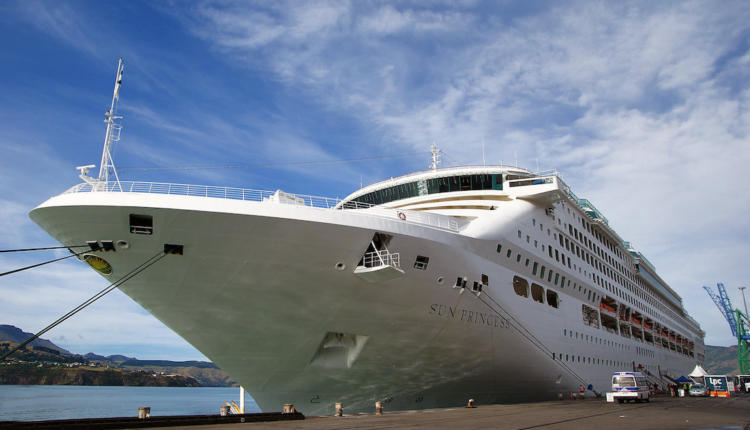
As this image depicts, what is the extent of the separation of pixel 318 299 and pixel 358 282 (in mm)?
1207

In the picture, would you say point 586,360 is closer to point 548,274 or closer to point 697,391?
point 548,274

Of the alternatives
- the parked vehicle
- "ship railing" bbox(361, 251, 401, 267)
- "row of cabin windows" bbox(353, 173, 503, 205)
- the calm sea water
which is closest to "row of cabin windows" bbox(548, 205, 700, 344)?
"row of cabin windows" bbox(353, 173, 503, 205)

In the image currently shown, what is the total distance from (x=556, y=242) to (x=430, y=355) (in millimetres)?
10964

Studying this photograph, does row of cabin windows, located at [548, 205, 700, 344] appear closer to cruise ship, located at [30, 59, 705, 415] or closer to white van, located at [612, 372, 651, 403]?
cruise ship, located at [30, 59, 705, 415]

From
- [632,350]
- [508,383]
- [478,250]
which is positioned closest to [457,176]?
[478,250]

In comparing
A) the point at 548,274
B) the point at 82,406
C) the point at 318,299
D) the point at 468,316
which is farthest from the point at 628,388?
the point at 82,406

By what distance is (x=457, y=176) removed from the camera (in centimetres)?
2205

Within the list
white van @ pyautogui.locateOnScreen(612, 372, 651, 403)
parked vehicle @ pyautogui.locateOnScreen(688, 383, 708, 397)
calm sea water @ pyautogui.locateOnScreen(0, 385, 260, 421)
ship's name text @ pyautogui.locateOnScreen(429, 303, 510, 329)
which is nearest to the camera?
A: ship's name text @ pyautogui.locateOnScreen(429, 303, 510, 329)

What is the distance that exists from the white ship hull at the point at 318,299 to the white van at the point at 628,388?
20.3 feet

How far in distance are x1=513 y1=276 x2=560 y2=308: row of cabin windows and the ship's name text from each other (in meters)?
1.99

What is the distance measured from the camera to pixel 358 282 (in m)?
13.8

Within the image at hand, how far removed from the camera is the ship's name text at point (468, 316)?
Result: 615 inches

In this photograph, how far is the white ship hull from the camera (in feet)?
39.6

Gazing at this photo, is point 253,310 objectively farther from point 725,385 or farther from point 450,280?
point 725,385
